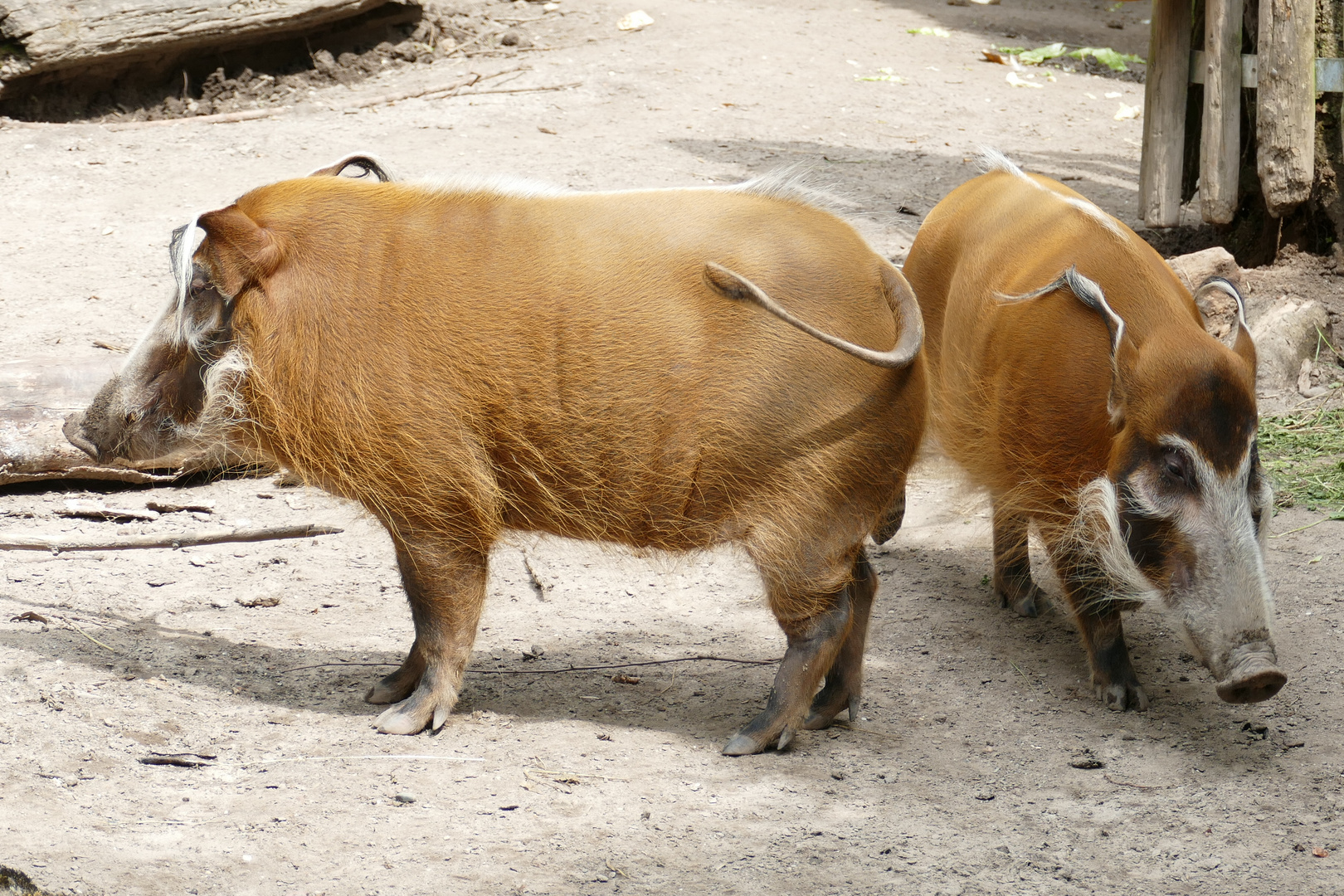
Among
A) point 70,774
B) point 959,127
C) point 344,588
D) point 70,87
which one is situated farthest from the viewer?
point 959,127

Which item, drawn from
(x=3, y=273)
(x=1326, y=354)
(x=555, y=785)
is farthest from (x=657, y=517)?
(x=3, y=273)

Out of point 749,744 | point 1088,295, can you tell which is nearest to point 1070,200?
point 1088,295

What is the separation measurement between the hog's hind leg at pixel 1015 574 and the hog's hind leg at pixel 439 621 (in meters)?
1.83

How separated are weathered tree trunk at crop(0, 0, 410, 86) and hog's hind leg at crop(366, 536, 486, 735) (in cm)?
651

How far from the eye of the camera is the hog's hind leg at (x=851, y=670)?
3.56m

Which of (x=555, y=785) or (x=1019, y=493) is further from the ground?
(x=1019, y=493)

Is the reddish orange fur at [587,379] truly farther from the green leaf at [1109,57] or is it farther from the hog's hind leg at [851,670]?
the green leaf at [1109,57]

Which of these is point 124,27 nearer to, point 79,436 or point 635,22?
point 635,22

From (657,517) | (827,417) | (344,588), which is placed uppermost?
(827,417)

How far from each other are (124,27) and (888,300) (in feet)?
23.4

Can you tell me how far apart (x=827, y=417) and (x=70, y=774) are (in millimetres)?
2072

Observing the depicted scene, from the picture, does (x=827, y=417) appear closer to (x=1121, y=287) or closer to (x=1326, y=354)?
(x=1121, y=287)

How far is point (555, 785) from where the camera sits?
3.15 m

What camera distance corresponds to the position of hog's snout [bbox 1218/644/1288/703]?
3160 millimetres
